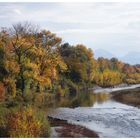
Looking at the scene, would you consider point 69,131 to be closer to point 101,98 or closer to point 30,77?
point 30,77

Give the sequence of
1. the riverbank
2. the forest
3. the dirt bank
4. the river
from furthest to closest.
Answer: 1. the riverbank
2. the river
3. the dirt bank
4. the forest

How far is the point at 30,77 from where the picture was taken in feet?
120

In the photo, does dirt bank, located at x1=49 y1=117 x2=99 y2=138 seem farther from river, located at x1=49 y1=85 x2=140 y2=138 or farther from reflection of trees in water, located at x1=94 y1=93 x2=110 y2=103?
reflection of trees in water, located at x1=94 y1=93 x2=110 y2=103

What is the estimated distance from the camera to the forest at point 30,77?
1866 centimetres

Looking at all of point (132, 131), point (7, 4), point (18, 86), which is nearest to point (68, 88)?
point (18, 86)

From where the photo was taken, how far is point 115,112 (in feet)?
99.2

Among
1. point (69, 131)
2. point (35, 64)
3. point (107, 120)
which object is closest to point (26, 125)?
point (69, 131)

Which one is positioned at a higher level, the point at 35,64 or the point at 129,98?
the point at 35,64

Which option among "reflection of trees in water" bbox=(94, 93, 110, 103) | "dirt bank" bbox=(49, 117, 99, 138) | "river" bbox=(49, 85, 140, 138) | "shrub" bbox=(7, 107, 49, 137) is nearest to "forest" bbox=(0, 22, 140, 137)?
"shrub" bbox=(7, 107, 49, 137)

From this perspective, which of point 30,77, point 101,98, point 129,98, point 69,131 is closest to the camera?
point 69,131

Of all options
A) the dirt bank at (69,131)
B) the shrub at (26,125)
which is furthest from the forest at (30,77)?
the dirt bank at (69,131)

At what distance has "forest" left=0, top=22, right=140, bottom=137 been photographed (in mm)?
18659

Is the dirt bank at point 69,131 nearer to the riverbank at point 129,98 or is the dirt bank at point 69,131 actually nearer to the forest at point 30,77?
the forest at point 30,77

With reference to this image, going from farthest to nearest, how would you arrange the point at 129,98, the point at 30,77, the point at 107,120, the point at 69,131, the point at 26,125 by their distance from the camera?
the point at 129,98, the point at 30,77, the point at 107,120, the point at 69,131, the point at 26,125
